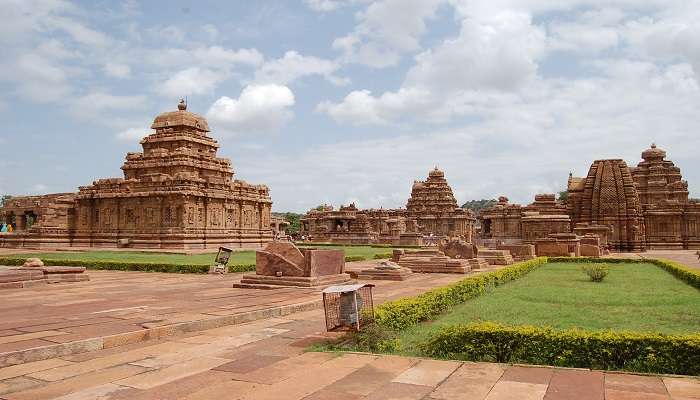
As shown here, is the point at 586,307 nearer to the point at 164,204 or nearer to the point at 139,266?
the point at 139,266

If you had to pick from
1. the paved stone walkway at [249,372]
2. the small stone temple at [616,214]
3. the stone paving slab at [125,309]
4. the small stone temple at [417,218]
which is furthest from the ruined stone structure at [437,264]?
the small stone temple at [417,218]

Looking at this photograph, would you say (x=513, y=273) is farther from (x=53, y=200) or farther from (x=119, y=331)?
(x=53, y=200)

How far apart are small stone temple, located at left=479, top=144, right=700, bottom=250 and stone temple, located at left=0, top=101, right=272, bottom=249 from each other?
65.8ft

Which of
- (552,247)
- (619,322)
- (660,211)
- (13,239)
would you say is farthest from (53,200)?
(660,211)

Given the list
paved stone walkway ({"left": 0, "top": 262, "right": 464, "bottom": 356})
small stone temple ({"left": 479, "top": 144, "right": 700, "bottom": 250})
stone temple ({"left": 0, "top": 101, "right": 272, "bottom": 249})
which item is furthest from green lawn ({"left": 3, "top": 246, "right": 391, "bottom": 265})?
small stone temple ({"left": 479, "top": 144, "right": 700, "bottom": 250})

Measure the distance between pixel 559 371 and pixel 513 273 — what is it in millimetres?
11748

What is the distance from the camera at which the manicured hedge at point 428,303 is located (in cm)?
811

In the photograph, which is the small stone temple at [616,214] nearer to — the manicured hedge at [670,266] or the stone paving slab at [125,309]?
the manicured hedge at [670,266]

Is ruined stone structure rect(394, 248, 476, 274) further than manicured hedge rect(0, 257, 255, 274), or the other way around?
ruined stone structure rect(394, 248, 476, 274)

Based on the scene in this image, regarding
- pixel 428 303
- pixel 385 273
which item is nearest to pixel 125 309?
pixel 428 303

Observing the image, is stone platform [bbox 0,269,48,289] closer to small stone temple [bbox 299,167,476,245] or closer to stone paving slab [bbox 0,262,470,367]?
stone paving slab [bbox 0,262,470,367]

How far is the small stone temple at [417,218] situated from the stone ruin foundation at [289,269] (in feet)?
140

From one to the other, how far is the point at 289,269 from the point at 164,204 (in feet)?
75.9

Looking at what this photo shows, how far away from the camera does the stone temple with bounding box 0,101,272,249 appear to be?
3475 centimetres
